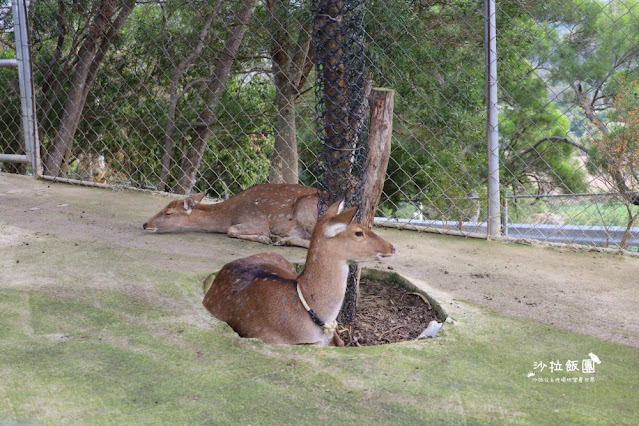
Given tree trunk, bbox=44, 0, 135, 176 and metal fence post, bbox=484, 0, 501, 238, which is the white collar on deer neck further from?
tree trunk, bbox=44, 0, 135, 176

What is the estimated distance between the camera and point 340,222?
393cm

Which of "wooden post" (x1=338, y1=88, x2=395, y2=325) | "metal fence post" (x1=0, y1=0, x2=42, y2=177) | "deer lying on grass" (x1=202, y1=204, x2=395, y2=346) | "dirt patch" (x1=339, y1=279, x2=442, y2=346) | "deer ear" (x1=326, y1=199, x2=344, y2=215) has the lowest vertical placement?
"dirt patch" (x1=339, y1=279, x2=442, y2=346)

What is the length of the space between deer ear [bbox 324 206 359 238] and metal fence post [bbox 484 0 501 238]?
2694mm

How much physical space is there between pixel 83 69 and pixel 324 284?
289 inches

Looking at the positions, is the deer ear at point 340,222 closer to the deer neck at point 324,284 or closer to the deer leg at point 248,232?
the deer neck at point 324,284

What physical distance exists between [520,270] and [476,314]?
1265 mm

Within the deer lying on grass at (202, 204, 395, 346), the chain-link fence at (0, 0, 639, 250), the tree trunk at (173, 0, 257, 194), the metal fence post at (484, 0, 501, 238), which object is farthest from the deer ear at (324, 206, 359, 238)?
the tree trunk at (173, 0, 257, 194)

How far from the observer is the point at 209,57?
10703mm

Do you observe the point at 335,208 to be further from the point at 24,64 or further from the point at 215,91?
the point at 215,91

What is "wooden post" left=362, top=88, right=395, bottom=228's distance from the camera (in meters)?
4.65

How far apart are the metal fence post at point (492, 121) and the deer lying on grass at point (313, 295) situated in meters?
2.59

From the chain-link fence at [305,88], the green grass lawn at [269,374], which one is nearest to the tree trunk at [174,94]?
the chain-link fence at [305,88]

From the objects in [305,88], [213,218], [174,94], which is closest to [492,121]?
[213,218]

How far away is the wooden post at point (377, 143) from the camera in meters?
4.65
